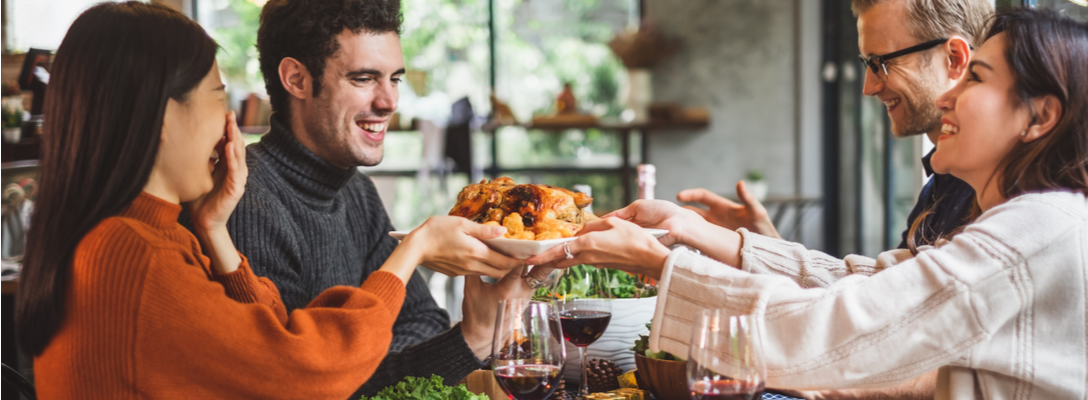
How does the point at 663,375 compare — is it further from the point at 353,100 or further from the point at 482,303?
the point at 353,100

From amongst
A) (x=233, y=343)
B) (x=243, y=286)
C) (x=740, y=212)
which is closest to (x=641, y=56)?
(x=740, y=212)

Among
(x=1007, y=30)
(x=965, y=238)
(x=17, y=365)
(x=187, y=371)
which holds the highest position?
(x=1007, y=30)

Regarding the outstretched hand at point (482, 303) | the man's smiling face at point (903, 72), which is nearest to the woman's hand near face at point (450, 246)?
the outstretched hand at point (482, 303)

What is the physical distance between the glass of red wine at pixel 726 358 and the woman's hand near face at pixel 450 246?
0.44m

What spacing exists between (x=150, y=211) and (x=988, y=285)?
123cm

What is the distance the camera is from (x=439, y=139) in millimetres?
5820

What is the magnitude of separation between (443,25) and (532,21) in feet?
2.63

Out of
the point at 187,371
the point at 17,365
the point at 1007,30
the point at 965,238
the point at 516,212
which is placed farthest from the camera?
the point at 17,365

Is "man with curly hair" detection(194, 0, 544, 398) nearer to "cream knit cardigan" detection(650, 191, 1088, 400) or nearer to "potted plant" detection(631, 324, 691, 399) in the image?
"potted plant" detection(631, 324, 691, 399)

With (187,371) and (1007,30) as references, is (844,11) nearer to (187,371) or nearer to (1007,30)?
(1007,30)

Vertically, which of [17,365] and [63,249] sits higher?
[63,249]

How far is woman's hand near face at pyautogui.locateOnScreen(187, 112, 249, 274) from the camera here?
127cm

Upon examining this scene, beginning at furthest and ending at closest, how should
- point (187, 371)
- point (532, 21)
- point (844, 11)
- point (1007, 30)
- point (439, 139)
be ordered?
point (532, 21)
point (439, 139)
point (844, 11)
point (1007, 30)
point (187, 371)

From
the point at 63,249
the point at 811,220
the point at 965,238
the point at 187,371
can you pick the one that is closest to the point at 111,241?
the point at 63,249
